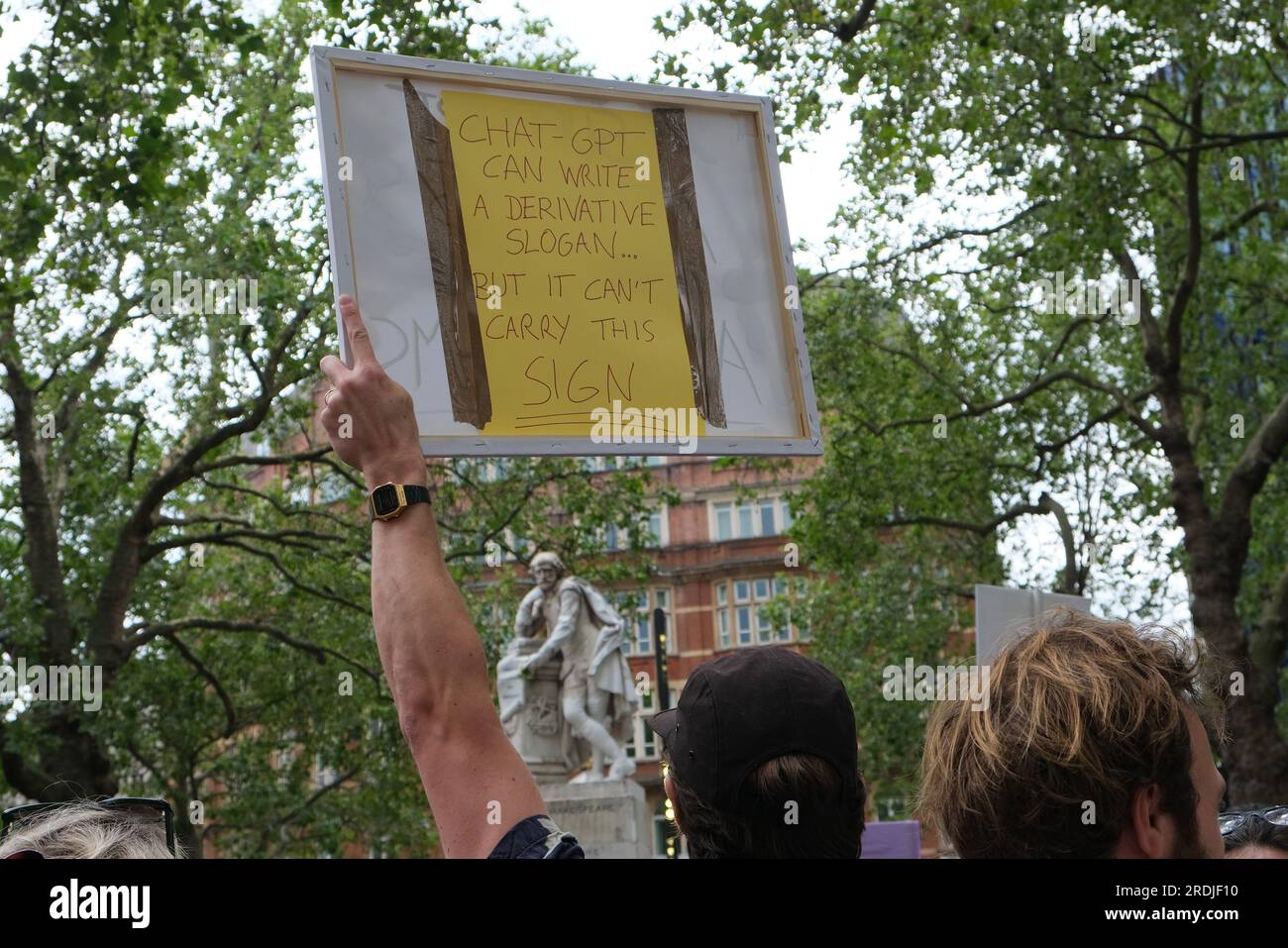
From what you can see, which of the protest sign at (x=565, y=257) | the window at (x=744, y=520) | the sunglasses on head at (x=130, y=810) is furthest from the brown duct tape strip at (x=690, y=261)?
the window at (x=744, y=520)

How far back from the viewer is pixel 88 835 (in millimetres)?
1860

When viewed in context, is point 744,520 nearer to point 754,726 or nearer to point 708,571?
point 708,571

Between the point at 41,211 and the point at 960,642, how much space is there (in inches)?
769

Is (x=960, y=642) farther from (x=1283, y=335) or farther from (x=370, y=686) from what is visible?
(x=370, y=686)

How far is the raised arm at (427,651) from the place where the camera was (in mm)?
1577

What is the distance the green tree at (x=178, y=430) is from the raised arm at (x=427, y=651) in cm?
905

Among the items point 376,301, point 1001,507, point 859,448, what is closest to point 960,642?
point 1001,507

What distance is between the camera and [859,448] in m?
19.1

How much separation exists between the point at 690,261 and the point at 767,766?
4.81 ft

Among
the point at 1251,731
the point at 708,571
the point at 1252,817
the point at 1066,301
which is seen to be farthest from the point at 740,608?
the point at 1252,817

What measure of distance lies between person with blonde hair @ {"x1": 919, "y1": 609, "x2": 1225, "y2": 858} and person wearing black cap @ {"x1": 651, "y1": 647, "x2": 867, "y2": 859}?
199mm

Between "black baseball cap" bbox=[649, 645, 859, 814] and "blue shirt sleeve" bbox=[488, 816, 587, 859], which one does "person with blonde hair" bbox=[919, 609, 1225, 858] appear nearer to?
"black baseball cap" bbox=[649, 645, 859, 814]

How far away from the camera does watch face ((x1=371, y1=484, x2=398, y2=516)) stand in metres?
1.83

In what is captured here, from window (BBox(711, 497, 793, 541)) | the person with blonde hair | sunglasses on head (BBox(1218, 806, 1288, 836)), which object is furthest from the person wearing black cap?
window (BBox(711, 497, 793, 541))
